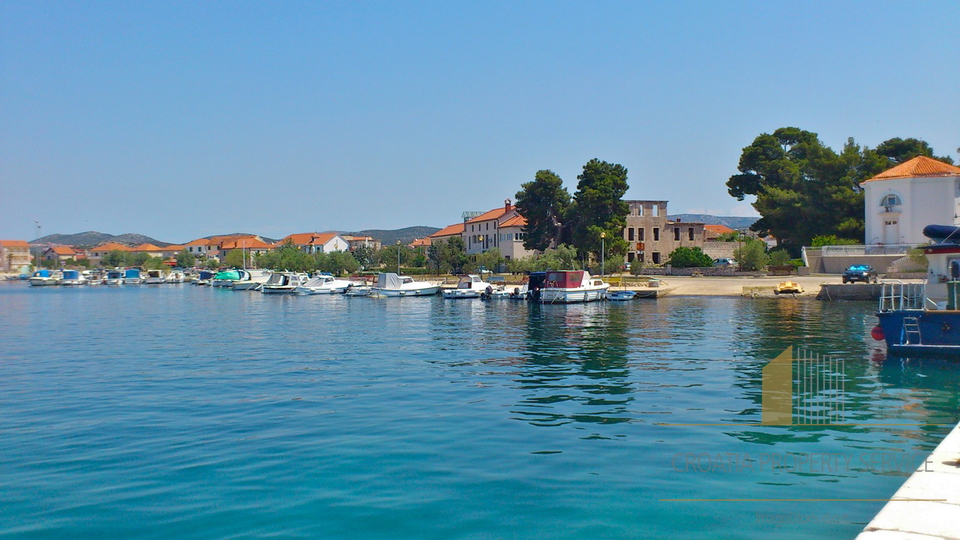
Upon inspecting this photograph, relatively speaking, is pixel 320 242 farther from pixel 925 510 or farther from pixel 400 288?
pixel 925 510

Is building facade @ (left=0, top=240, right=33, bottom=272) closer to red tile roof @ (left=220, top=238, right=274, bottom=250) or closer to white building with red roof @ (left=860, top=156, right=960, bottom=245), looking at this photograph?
red tile roof @ (left=220, top=238, right=274, bottom=250)

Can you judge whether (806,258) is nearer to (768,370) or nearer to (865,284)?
(865,284)

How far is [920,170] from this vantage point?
206 ft

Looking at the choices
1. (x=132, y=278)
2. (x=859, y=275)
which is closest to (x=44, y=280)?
(x=132, y=278)

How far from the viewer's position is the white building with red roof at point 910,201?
61531 mm

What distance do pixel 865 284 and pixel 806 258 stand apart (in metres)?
13.9

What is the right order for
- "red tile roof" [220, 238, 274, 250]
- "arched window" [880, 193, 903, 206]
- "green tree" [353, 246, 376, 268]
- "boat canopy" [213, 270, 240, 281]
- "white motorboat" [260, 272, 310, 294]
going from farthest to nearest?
"red tile roof" [220, 238, 274, 250], "green tree" [353, 246, 376, 268], "boat canopy" [213, 270, 240, 281], "white motorboat" [260, 272, 310, 294], "arched window" [880, 193, 903, 206]

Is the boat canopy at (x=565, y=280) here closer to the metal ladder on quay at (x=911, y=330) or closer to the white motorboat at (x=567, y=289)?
the white motorboat at (x=567, y=289)

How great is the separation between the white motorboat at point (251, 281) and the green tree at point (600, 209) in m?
40.8

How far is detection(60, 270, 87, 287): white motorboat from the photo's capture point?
12188cm

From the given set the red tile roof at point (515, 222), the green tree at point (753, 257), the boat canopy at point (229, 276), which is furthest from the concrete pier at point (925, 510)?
the boat canopy at point (229, 276)

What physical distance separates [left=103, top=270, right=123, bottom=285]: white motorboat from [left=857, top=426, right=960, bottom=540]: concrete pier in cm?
13429

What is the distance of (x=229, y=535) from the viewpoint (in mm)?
8297

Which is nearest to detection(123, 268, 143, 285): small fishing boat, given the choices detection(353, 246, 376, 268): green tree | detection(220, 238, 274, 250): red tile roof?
detection(353, 246, 376, 268): green tree
